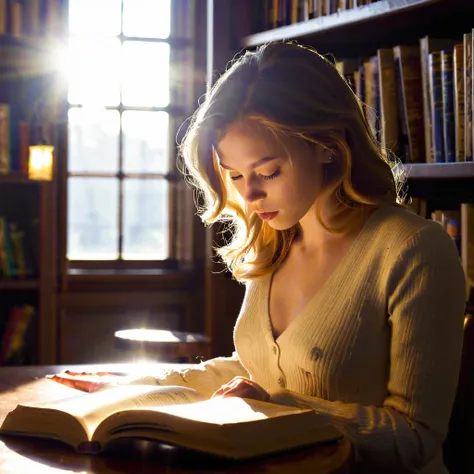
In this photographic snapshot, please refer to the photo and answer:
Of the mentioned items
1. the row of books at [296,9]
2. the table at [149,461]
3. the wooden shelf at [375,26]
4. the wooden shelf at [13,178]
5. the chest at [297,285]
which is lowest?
the table at [149,461]

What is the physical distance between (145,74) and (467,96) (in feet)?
6.25

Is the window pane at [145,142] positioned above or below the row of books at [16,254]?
above

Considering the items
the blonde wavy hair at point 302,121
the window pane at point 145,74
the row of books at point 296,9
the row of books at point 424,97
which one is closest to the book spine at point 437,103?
the row of books at point 424,97

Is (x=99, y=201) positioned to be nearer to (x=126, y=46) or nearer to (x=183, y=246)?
(x=183, y=246)

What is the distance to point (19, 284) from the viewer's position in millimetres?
3402

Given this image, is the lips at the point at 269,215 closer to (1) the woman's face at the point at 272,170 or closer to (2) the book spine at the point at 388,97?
(1) the woman's face at the point at 272,170

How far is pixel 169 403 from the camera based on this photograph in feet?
4.23

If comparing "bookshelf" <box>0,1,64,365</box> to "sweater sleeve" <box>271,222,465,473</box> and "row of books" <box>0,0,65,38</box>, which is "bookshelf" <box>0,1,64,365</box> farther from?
"sweater sleeve" <box>271,222,465,473</box>

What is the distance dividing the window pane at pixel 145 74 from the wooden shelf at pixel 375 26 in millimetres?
818

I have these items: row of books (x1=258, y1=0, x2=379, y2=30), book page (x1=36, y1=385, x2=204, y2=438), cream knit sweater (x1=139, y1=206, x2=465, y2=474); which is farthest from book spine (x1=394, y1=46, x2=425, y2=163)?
book page (x1=36, y1=385, x2=204, y2=438)

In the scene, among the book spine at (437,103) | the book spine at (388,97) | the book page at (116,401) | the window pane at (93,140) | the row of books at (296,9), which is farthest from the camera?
the window pane at (93,140)

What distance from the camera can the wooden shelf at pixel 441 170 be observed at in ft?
7.05

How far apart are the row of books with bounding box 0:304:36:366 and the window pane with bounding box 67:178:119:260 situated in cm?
33

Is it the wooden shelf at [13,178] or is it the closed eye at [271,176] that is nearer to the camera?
the closed eye at [271,176]
